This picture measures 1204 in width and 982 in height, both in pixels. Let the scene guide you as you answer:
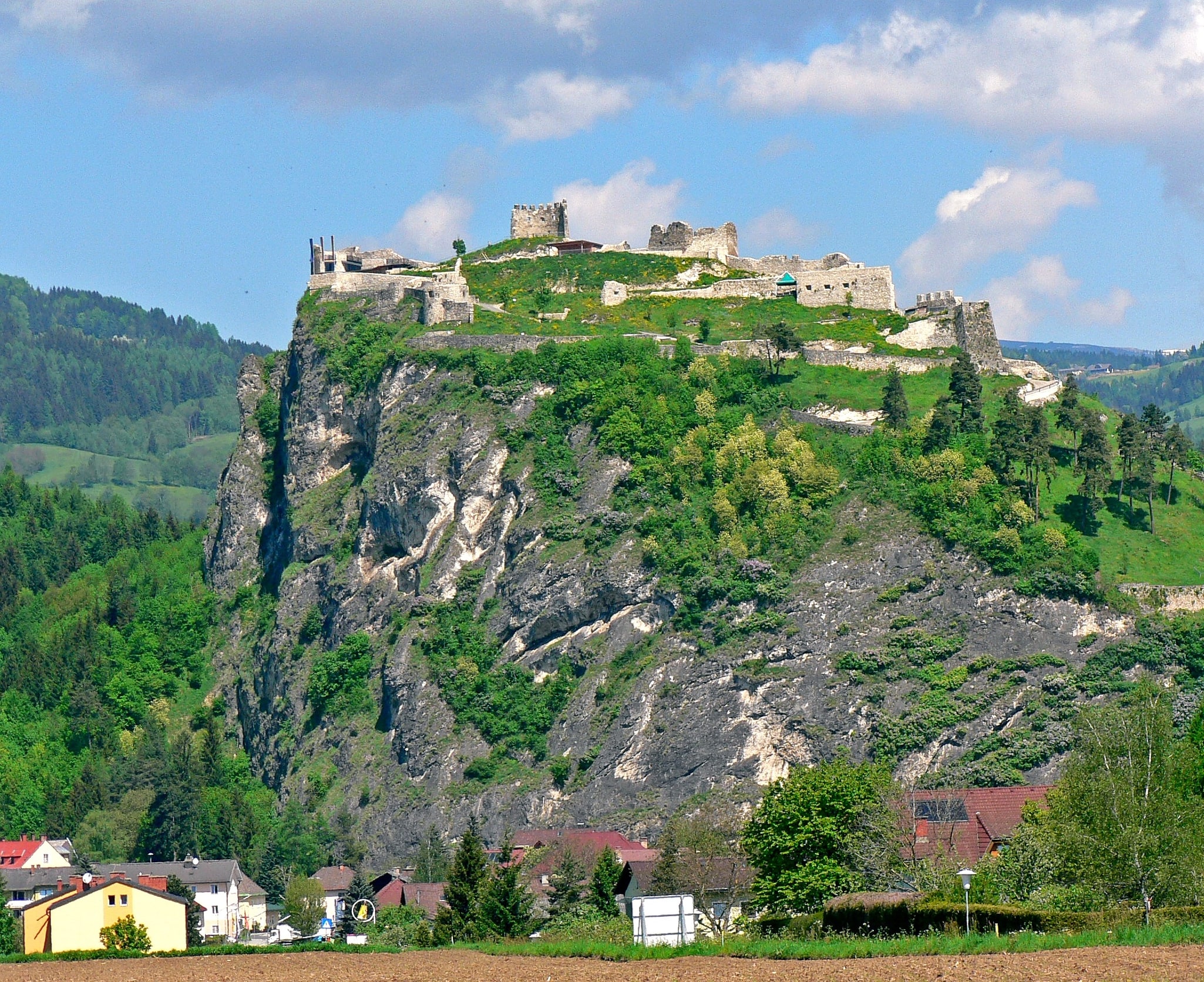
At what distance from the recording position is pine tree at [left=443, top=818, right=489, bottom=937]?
275 ft

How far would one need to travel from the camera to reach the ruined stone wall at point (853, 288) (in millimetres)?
141000

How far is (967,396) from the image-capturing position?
122 meters

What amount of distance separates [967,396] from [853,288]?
2253cm

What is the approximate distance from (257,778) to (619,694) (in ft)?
107

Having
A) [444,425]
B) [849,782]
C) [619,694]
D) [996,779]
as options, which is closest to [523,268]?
[444,425]

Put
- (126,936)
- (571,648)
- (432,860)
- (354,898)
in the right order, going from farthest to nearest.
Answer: (571,648)
(432,860)
(354,898)
(126,936)

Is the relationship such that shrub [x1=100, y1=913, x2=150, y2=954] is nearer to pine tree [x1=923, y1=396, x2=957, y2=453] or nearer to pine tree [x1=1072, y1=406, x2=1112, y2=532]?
pine tree [x1=923, y1=396, x2=957, y2=453]

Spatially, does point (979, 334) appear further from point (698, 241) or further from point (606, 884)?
point (606, 884)

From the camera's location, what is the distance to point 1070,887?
71.6m

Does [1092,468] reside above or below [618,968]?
above

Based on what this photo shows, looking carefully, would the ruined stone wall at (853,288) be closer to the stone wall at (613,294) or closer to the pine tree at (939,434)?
the stone wall at (613,294)

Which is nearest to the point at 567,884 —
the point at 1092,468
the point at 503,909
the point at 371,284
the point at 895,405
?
the point at 503,909

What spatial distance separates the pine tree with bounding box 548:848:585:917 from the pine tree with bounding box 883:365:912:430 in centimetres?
3683

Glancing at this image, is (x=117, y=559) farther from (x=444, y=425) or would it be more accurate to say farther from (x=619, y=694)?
(x=619, y=694)
